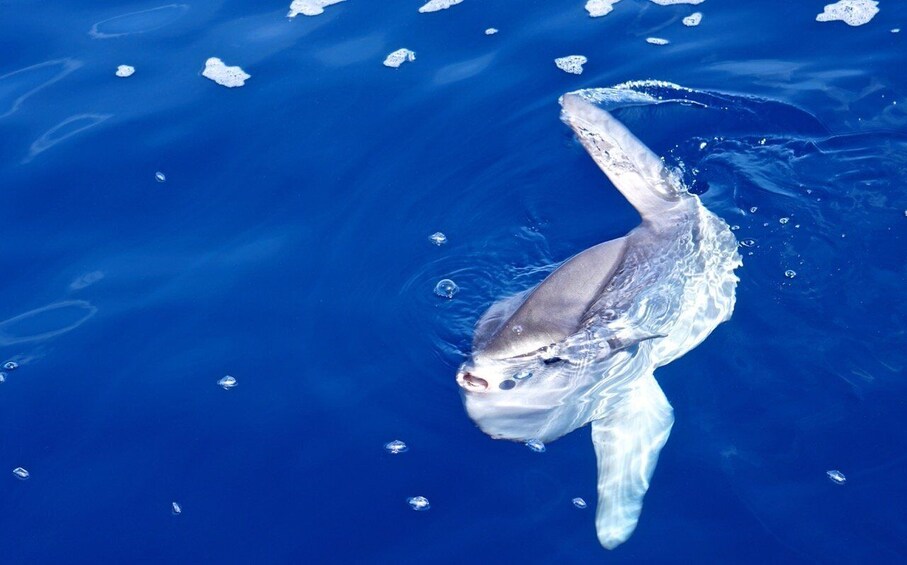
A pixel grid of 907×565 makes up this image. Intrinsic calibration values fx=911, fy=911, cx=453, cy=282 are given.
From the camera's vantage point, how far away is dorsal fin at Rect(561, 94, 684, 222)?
7.21m

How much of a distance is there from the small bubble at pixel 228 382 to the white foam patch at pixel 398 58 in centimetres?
416

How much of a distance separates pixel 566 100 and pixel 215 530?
4402mm

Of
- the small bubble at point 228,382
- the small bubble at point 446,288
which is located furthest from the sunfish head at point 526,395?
the small bubble at point 228,382

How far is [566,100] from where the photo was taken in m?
7.68

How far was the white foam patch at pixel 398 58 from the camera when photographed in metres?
9.50

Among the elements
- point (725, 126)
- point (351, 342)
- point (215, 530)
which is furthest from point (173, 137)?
point (725, 126)

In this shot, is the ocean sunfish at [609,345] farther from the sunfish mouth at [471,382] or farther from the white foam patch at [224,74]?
the white foam patch at [224,74]

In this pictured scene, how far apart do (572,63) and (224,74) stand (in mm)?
3634

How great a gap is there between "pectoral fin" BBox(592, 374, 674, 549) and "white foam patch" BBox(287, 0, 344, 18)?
6.23m

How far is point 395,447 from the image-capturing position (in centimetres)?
602

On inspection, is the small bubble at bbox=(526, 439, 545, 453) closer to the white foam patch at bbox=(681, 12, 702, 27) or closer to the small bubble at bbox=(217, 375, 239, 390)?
the small bubble at bbox=(217, 375, 239, 390)

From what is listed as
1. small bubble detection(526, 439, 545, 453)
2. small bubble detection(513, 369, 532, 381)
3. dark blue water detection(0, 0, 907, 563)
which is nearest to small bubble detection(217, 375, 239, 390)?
dark blue water detection(0, 0, 907, 563)

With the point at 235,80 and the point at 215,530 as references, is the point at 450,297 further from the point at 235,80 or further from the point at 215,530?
the point at 235,80

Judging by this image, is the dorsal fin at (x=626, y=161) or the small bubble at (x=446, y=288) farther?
the dorsal fin at (x=626, y=161)
